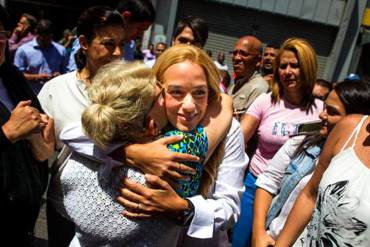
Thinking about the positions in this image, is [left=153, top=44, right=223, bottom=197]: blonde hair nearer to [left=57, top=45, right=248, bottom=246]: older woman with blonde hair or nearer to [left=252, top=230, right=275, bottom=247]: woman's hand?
[left=57, top=45, right=248, bottom=246]: older woman with blonde hair

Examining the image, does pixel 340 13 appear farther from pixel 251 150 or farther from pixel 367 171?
pixel 367 171

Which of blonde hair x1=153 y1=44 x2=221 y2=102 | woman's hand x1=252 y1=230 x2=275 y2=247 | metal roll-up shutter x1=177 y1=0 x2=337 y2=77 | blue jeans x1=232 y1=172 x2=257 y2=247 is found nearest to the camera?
blonde hair x1=153 y1=44 x2=221 y2=102

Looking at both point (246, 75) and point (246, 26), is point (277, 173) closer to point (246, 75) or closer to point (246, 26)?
point (246, 75)

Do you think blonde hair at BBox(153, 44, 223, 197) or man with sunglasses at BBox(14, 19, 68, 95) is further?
man with sunglasses at BBox(14, 19, 68, 95)

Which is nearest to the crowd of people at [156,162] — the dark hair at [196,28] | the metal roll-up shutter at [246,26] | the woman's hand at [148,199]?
the woman's hand at [148,199]

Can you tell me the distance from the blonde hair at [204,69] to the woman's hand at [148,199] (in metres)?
0.22

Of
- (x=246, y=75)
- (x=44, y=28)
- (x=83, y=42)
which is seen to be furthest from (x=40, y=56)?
(x=83, y=42)

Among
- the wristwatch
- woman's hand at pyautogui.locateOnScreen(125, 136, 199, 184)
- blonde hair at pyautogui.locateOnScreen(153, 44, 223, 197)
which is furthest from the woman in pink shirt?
woman's hand at pyautogui.locateOnScreen(125, 136, 199, 184)

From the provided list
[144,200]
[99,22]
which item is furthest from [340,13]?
[144,200]

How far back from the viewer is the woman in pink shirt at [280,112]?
268 centimetres

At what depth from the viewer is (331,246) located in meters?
1.57

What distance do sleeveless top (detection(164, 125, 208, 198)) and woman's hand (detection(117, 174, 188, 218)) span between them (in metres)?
0.09

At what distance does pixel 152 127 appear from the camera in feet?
4.81

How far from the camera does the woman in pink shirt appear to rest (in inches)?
106
